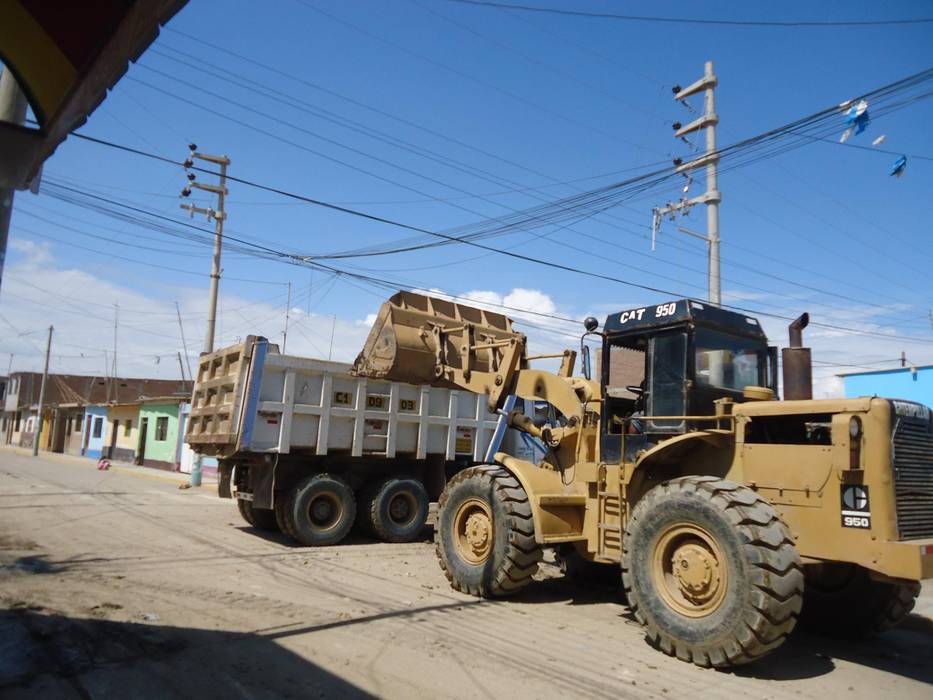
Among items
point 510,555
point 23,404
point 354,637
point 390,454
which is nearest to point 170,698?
point 354,637

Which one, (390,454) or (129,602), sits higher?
(390,454)

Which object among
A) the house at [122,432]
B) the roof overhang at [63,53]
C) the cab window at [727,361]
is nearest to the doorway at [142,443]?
→ the house at [122,432]

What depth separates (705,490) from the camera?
5.28 meters

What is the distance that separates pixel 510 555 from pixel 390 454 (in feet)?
15.1

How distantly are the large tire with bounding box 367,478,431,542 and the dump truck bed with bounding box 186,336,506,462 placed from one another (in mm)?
560

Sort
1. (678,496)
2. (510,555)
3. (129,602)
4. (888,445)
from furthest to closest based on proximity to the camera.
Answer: (510,555), (129,602), (678,496), (888,445)

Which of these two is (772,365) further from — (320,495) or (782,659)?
(320,495)

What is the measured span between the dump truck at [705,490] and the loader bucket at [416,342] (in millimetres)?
229

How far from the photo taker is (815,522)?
16.9ft

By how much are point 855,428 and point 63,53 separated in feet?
17.8

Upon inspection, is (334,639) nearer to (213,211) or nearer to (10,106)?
(10,106)

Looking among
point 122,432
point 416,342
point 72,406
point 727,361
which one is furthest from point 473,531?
point 72,406

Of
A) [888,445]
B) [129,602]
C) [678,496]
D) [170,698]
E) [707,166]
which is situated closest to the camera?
[170,698]

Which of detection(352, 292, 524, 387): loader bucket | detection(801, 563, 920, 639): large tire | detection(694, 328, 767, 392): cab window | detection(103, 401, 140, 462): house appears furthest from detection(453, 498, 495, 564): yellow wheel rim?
detection(103, 401, 140, 462): house
